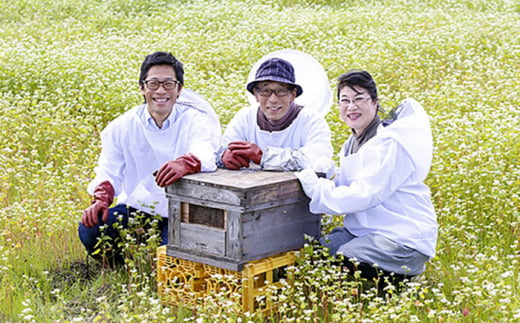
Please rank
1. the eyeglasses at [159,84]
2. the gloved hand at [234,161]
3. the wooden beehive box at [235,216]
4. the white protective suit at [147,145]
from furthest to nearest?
the white protective suit at [147,145] → the eyeglasses at [159,84] → the gloved hand at [234,161] → the wooden beehive box at [235,216]

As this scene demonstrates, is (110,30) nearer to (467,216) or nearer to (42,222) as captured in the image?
(42,222)

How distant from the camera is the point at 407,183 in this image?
454 cm

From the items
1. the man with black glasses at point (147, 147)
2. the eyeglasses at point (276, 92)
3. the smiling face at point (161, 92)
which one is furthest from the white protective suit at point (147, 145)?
the eyeglasses at point (276, 92)

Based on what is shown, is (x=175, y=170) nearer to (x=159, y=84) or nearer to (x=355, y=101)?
(x=159, y=84)

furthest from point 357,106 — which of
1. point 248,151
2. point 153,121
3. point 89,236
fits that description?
point 89,236

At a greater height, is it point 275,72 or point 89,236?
point 275,72

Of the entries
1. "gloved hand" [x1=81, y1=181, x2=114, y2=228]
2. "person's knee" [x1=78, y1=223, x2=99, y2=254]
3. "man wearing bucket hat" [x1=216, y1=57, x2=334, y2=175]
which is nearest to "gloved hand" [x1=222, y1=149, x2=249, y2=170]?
"man wearing bucket hat" [x1=216, y1=57, x2=334, y2=175]

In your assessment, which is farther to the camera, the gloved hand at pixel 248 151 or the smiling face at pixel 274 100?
the smiling face at pixel 274 100

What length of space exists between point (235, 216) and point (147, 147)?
1231 mm

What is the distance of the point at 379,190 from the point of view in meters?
4.37

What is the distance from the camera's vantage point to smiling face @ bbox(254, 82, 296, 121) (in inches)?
189

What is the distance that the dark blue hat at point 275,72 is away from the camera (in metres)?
4.74

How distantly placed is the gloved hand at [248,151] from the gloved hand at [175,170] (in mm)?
341

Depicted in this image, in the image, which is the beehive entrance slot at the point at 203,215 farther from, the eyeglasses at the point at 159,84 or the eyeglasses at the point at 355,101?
the eyeglasses at the point at 355,101
